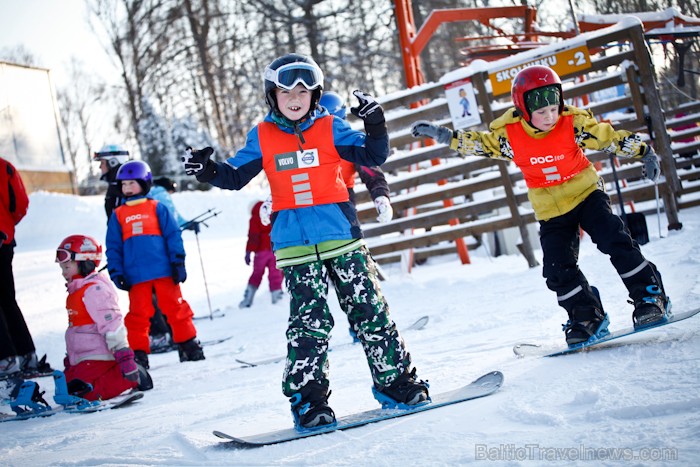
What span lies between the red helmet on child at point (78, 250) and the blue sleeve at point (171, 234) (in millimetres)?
894

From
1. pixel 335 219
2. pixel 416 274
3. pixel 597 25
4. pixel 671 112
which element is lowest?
pixel 416 274

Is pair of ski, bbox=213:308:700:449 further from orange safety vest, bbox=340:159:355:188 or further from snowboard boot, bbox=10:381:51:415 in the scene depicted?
orange safety vest, bbox=340:159:355:188

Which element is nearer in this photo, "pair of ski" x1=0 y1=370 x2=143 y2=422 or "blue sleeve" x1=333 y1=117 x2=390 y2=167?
"blue sleeve" x1=333 y1=117 x2=390 y2=167

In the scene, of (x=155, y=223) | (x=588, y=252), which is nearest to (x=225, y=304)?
(x=155, y=223)

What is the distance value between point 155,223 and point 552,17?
76.0 ft

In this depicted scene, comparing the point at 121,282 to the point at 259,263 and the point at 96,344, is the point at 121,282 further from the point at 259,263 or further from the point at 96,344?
the point at 259,263

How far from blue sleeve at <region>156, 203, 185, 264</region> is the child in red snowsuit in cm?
355

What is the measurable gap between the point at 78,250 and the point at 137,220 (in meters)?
1.00

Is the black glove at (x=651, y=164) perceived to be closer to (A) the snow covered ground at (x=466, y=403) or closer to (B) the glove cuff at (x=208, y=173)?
(A) the snow covered ground at (x=466, y=403)

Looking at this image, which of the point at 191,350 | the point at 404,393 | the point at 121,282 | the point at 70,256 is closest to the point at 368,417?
the point at 404,393

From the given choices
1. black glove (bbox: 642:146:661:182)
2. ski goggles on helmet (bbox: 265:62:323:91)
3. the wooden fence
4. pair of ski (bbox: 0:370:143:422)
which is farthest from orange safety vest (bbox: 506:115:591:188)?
the wooden fence

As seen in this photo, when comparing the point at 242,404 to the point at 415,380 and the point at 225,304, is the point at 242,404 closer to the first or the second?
the point at 415,380

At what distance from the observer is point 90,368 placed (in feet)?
14.7

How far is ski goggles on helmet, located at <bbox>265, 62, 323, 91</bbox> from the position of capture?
301 centimetres
